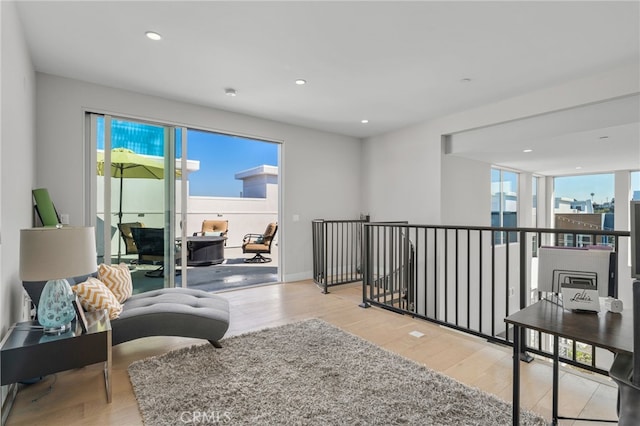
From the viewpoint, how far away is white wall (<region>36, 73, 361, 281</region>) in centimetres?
357

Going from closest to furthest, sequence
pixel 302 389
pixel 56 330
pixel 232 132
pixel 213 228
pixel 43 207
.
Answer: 1. pixel 56 330
2. pixel 302 389
3. pixel 43 207
4. pixel 232 132
5. pixel 213 228

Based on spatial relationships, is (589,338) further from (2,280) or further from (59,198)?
(59,198)

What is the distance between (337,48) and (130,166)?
299 cm

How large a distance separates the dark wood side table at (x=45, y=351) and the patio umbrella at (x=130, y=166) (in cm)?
222

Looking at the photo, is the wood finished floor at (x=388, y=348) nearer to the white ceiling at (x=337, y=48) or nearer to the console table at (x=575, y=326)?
the console table at (x=575, y=326)

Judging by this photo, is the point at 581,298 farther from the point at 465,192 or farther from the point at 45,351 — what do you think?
the point at 465,192

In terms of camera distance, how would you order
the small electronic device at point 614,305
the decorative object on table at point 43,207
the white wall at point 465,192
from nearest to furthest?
the small electronic device at point 614,305 → the decorative object on table at point 43,207 → the white wall at point 465,192

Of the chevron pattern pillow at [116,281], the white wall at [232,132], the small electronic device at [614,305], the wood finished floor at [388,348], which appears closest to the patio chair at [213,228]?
the white wall at [232,132]

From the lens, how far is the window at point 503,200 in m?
6.95

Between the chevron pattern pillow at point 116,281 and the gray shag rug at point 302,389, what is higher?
the chevron pattern pillow at point 116,281

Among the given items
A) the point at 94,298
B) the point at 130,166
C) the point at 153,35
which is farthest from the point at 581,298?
the point at 130,166

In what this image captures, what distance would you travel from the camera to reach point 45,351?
1.83m

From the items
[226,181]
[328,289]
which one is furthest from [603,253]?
[226,181]

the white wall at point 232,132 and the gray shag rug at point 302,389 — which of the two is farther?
the white wall at point 232,132
